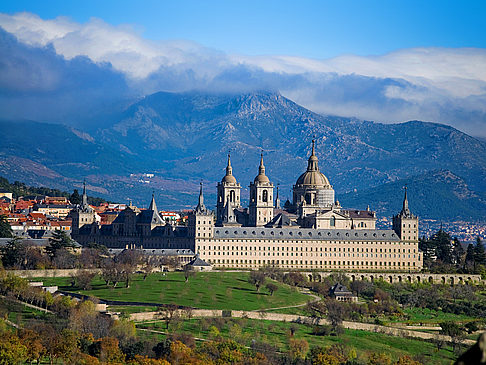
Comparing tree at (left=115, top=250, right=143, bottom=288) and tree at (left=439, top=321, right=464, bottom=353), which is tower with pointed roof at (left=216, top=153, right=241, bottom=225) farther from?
tree at (left=439, top=321, right=464, bottom=353)

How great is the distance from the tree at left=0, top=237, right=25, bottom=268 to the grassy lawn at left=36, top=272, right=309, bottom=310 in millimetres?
9631

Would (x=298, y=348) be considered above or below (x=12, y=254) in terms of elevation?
below

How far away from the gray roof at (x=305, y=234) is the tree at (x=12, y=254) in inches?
1436

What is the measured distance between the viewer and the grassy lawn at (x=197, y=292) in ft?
385

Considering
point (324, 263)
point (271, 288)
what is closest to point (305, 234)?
point (324, 263)

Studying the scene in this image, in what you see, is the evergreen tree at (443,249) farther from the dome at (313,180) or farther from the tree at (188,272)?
the tree at (188,272)

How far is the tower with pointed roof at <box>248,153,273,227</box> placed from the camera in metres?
182

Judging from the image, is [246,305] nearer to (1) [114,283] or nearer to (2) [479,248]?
(1) [114,283]

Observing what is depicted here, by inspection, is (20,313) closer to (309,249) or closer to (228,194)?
(309,249)

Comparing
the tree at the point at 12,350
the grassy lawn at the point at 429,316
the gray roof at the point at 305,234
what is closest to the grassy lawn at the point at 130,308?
the tree at the point at 12,350

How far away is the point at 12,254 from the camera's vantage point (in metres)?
138

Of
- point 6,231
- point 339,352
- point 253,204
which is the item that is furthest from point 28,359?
point 253,204

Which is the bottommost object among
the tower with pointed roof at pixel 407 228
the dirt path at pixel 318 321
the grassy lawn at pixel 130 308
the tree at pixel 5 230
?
the dirt path at pixel 318 321

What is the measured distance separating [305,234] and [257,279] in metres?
31.9
